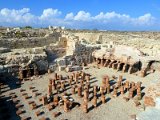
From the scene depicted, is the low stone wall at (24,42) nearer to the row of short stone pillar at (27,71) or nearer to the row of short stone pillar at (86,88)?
the row of short stone pillar at (27,71)

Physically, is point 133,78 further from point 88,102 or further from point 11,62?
point 11,62

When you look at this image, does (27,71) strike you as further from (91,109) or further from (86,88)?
(91,109)

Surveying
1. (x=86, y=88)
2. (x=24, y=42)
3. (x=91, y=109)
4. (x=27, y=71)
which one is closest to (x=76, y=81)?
(x=86, y=88)

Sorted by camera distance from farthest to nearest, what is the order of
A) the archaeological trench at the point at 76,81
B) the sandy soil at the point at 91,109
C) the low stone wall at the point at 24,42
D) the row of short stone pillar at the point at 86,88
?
the low stone wall at the point at 24,42 → the row of short stone pillar at the point at 86,88 → the archaeological trench at the point at 76,81 → the sandy soil at the point at 91,109

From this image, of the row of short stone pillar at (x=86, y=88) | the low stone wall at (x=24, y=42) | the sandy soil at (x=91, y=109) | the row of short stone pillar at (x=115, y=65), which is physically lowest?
the sandy soil at (x=91, y=109)

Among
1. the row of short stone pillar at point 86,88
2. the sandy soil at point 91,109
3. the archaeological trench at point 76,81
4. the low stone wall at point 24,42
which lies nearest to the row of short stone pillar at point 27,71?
the archaeological trench at point 76,81

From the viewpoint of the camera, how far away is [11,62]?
1019 inches

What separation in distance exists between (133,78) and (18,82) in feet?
35.5

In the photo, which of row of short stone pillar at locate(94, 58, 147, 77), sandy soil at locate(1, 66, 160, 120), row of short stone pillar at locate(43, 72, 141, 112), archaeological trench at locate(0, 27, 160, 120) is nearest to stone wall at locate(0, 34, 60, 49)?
archaeological trench at locate(0, 27, 160, 120)

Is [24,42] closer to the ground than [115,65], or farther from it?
farther from it

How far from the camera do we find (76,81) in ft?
79.7

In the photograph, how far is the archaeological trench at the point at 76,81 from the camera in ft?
60.7

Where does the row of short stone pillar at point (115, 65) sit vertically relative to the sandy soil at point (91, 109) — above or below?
above

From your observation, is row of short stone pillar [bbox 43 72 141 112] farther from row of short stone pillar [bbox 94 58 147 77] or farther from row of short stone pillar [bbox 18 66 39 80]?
row of short stone pillar [bbox 94 58 147 77]
